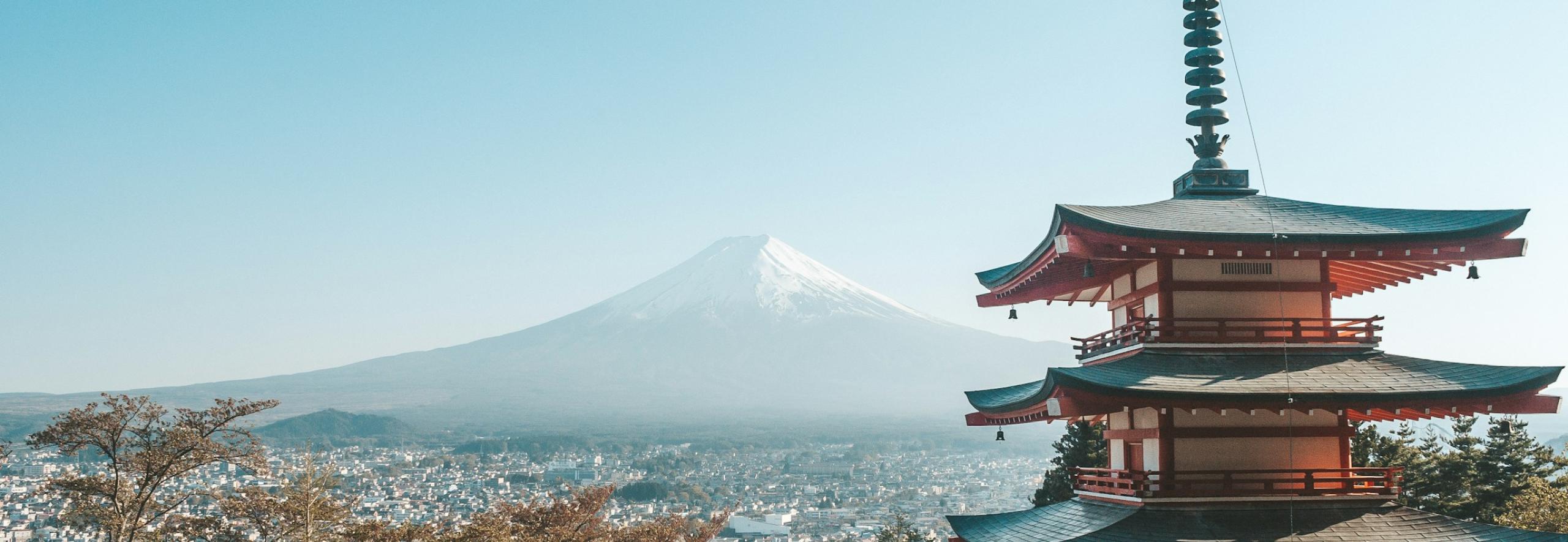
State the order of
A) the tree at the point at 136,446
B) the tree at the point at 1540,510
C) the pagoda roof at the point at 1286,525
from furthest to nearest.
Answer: the tree at the point at 1540,510
the tree at the point at 136,446
the pagoda roof at the point at 1286,525

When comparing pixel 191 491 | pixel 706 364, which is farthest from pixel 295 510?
pixel 706 364

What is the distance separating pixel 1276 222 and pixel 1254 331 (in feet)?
3.61

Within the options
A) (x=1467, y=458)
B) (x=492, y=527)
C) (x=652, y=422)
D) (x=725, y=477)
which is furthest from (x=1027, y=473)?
(x=492, y=527)

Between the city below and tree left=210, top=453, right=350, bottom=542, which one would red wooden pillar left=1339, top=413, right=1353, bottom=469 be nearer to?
tree left=210, top=453, right=350, bottom=542

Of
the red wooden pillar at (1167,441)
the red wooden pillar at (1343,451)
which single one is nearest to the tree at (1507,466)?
the red wooden pillar at (1343,451)

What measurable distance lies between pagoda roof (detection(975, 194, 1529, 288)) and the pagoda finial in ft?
3.55

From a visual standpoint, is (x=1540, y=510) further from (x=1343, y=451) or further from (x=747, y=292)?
(x=747, y=292)

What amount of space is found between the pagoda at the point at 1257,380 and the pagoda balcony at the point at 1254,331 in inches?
0.7

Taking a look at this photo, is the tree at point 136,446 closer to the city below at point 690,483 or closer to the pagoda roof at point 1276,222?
the city below at point 690,483

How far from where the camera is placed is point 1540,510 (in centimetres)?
1847

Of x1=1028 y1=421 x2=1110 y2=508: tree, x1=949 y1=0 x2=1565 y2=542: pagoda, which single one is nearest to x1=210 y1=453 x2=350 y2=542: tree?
x1=949 y1=0 x2=1565 y2=542: pagoda

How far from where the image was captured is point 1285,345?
458 inches

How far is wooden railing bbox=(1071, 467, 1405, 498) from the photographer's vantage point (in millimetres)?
11305

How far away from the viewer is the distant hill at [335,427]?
399 ft
